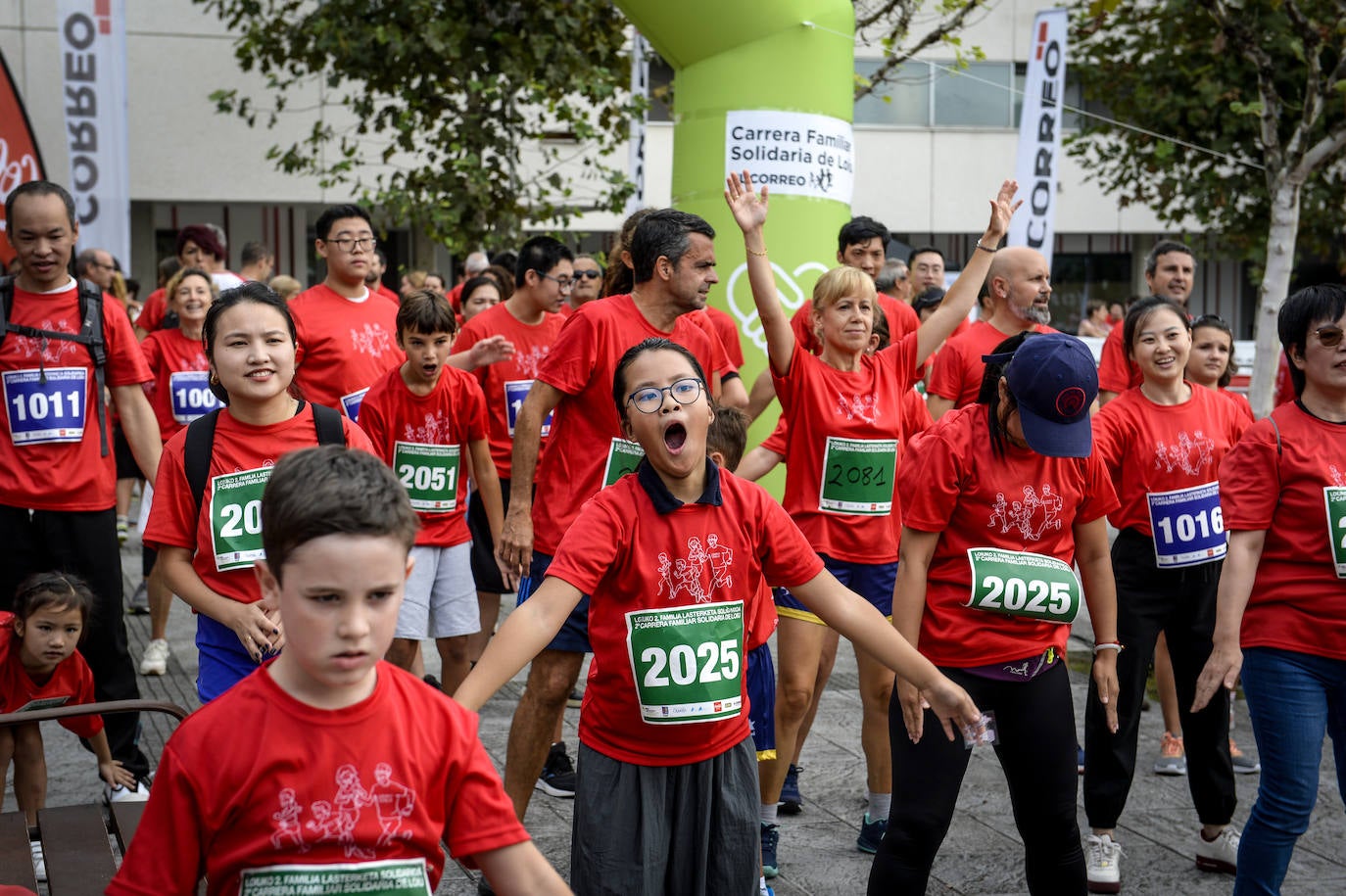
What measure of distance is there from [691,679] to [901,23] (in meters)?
12.6

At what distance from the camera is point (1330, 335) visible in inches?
173

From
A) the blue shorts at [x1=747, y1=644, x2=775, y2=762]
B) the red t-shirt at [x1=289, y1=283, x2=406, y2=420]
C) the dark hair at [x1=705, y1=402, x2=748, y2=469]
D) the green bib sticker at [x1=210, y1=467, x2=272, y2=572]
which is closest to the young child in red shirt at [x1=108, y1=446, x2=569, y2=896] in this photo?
the green bib sticker at [x1=210, y1=467, x2=272, y2=572]

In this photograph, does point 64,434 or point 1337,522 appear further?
point 64,434

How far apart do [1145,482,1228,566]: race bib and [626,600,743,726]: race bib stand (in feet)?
8.27

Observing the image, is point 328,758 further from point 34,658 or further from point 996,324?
point 996,324

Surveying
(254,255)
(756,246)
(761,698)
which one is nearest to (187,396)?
(254,255)

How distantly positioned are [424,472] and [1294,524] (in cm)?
349

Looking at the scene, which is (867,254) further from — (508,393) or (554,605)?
(554,605)

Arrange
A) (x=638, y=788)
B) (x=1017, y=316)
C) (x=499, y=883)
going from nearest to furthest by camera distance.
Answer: (x=499, y=883)
(x=638, y=788)
(x=1017, y=316)

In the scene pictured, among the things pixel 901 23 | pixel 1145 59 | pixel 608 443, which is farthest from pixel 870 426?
pixel 1145 59

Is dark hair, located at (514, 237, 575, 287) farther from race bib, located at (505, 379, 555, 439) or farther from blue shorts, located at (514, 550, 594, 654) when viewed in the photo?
blue shorts, located at (514, 550, 594, 654)

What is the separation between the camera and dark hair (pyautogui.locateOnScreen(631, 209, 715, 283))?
535 cm

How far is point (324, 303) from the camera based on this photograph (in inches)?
271

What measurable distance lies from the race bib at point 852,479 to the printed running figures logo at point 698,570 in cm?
197
